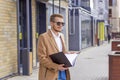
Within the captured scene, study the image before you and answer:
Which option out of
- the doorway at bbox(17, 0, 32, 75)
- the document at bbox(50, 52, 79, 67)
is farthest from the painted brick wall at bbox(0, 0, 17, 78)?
the document at bbox(50, 52, 79, 67)

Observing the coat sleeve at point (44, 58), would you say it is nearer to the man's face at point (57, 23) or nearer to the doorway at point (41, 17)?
the man's face at point (57, 23)

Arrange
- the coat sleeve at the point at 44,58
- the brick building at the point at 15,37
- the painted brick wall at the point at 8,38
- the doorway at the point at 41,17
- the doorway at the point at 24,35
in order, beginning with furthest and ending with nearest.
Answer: the doorway at the point at 41,17 → the doorway at the point at 24,35 → the brick building at the point at 15,37 → the painted brick wall at the point at 8,38 → the coat sleeve at the point at 44,58

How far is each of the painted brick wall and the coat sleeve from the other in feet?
26.8

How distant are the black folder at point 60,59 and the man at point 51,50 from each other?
0.05 meters

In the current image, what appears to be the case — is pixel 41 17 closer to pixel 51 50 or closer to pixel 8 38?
pixel 8 38

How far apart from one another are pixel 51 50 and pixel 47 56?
89 mm

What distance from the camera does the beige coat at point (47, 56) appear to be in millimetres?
5084

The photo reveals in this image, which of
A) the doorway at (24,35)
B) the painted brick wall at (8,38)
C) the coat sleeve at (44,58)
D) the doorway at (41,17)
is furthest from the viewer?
the doorway at (41,17)

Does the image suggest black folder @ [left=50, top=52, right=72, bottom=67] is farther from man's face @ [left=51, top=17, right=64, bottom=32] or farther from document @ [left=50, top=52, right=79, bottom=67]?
man's face @ [left=51, top=17, right=64, bottom=32]

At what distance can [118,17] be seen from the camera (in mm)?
90062

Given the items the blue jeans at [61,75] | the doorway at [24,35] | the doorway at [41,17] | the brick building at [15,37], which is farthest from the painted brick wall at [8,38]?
the blue jeans at [61,75]

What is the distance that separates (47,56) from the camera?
5.14m

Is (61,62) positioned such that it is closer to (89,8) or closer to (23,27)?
(23,27)

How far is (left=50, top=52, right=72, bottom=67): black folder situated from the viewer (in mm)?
5084
